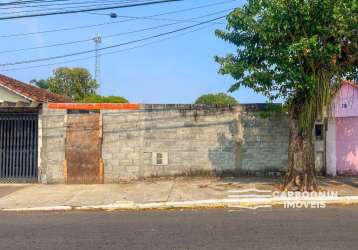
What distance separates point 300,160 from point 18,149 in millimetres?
9047

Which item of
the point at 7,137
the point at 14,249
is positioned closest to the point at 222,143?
the point at 7,137

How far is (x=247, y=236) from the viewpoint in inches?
273

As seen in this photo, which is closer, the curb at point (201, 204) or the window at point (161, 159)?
the curb at point (201, 204)

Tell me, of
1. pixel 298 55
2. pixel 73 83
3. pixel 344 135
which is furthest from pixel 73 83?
pixel 298 55

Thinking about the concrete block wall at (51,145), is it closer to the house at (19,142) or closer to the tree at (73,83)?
the house at (19,142)

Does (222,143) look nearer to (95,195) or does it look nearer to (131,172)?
(131,172)

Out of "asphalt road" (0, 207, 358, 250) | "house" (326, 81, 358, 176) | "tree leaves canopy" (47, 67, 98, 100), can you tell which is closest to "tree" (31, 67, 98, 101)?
"tree leaves canopy" (47, 67, 98, 100)

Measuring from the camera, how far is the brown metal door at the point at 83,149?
1430 centimetres

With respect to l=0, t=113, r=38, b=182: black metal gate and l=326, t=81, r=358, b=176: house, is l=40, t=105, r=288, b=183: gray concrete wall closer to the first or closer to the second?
l=0, t=113, r=38, b=182: black metal gate

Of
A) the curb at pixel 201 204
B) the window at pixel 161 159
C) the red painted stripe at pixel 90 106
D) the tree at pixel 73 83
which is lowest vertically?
the curb at pixel 201 204

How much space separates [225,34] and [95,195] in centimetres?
565

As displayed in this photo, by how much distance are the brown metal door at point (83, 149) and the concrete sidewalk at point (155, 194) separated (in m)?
0.62

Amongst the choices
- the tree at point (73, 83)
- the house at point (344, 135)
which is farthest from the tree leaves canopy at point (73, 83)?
the house at point (344, 135)

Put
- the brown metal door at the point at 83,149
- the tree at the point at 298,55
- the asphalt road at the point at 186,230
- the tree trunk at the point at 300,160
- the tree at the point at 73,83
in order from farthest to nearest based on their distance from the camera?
the tree at the point at 73,83 → the brown metal door at the point at 83,149 → the tree trunk at the point at 300,160 → the tree at the point at 298,55 → the asphalt road at the point at 186,230
